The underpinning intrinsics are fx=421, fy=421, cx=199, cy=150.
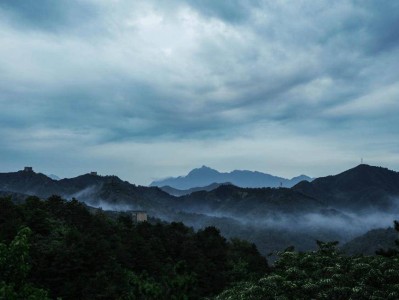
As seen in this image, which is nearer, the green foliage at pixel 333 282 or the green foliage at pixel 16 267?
the green foliage at pixel 16 267

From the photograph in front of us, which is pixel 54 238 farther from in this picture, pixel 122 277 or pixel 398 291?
pixel 398 291

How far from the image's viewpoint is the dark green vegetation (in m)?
31.9

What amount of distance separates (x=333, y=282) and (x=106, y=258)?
62.4 ft

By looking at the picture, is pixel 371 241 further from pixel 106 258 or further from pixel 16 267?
pixel 16 267

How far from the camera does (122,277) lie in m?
38.0

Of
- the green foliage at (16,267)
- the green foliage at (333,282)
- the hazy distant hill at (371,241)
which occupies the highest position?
the green foliage at (16,267)

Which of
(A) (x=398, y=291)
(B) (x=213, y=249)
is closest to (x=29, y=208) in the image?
(B) (x=213, y=249)

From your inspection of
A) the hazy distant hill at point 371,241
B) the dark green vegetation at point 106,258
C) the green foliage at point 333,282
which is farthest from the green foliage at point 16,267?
the hazy distant hill at point 371,241

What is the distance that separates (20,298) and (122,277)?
833 inches

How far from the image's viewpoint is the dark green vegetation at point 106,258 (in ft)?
105

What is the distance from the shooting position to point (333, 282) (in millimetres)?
29469

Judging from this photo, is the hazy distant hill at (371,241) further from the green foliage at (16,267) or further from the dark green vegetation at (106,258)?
the green foliage at (16,267)

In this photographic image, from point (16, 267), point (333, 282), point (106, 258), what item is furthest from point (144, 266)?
point (16, 267)

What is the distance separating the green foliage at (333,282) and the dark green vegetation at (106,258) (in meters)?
10.4
